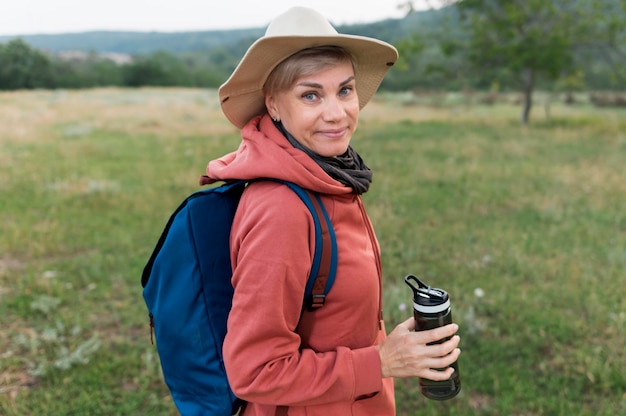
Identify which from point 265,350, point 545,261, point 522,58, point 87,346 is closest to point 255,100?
point 265,350

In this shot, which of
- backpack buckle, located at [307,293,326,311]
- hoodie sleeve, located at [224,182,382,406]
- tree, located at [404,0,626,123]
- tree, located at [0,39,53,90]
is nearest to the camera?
hoodie sleeve, located at [224,182,382,406]

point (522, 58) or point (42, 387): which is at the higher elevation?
point (522, 58)

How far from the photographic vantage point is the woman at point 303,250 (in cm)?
141

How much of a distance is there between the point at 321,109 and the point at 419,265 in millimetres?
4846

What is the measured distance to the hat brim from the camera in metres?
1.53

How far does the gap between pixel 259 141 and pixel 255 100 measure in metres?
0.25

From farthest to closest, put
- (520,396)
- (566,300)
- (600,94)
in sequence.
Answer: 1. (600,94)
2. (566,300)
3. (520,396)

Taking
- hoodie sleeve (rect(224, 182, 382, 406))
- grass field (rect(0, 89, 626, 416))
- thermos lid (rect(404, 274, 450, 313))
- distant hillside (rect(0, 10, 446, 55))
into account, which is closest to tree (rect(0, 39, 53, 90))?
distant hillside (rect(0, 10, 446, 55))

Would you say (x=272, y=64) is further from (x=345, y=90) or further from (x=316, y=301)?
(x=316, y=301)

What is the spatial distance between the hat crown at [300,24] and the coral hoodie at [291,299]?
289 mm

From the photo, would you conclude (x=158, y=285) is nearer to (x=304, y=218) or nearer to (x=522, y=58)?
(x=304, y=218)

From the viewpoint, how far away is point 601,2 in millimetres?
19984

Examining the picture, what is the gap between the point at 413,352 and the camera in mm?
1531

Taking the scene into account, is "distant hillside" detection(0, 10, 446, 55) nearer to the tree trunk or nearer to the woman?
the tree trunk
